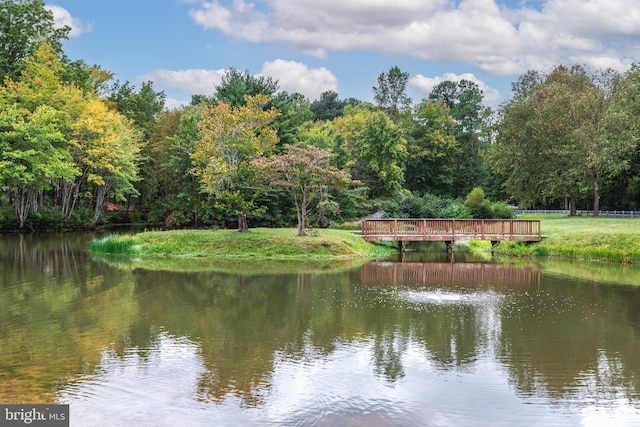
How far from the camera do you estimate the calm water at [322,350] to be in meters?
8.69

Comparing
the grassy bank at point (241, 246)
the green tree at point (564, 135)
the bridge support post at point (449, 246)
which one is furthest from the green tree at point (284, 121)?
the green tree at point (564, 135)

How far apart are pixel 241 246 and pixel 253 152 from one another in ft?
16.7

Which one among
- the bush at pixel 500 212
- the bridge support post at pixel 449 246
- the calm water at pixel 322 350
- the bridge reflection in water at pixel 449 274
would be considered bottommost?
the calm water at pixel 322 350

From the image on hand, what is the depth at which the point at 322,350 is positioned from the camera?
38.8 ft

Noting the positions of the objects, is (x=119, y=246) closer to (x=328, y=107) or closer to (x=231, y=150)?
(x=231, y=150)

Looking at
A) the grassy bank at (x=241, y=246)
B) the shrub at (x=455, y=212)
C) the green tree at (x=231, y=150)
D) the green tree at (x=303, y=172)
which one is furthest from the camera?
the shrub at (x=455, y=212)

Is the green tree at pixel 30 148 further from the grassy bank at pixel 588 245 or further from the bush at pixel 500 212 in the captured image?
the bush at pixel 500 212

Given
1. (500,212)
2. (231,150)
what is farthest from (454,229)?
(500,212)

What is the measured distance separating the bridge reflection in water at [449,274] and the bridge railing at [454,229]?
369 cm

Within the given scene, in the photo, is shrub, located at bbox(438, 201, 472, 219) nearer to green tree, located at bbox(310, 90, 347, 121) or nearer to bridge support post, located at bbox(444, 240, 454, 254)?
bridge support post, located at bbox(444, 240, 454, 254)

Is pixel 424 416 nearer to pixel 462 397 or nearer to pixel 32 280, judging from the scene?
pixel 462 397

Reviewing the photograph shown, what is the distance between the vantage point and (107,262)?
26094 mm

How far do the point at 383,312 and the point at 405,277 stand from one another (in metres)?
7.16

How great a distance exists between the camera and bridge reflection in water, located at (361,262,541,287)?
21.3 m
